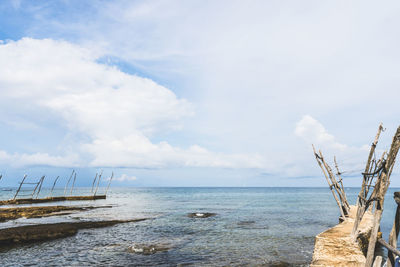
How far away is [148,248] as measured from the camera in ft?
50.5

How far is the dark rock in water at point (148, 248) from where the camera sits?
1473 cm

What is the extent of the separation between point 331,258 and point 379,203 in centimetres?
317

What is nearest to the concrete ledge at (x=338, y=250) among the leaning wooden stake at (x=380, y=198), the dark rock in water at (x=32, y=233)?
the leaning wooden stake at (x=380, y=198)

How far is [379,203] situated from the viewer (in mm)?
6770

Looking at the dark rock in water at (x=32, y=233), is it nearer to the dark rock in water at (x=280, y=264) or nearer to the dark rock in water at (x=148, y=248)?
the dark rock in water at (x=148, y=248)

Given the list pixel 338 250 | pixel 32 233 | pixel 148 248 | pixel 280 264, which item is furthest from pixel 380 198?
pixel 32 233

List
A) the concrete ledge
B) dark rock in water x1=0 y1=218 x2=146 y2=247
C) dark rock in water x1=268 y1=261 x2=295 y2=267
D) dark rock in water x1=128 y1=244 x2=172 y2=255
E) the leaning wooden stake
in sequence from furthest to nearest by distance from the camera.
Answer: dark rock in water x1=0 y1=218 x2=146 y2=247 → dark rock in water x1=128 y1=244 x2=172 y2=255 → dark rock in water x1=268 y1=261 x2=295 y2=267 → the concrete ledge → the leaning wooden stake

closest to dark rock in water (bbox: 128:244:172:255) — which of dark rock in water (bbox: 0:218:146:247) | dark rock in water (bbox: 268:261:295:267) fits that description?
dark rock in water (bbox: 268:261:295:267)

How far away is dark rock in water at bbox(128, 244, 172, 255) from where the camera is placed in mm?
14734

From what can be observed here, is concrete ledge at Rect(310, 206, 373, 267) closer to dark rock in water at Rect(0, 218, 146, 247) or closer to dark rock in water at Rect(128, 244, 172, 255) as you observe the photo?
dark rock in water at Rect(128, 244, 172, 255)

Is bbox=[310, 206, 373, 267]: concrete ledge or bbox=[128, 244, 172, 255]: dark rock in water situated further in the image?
bbox=[128, 244, 172, 255]: dark rock in water

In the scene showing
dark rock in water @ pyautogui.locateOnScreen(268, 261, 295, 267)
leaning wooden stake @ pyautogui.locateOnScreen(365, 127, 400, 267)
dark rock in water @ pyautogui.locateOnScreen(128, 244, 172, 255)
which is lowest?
dark rock in water @ pyautogui.locateOnScreen(268, 261, 295, 267)

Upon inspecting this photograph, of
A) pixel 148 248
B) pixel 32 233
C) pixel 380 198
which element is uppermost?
pixel 380 198

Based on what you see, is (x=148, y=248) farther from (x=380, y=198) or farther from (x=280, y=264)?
(x=380, y=198)
